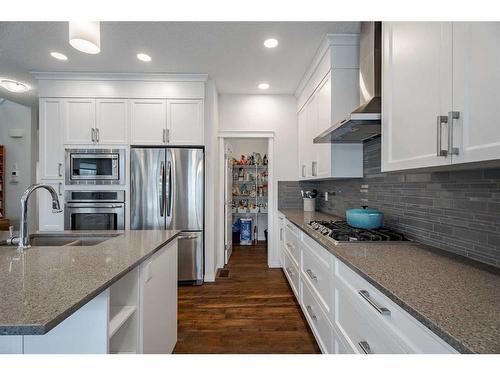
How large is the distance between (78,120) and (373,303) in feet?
12.1

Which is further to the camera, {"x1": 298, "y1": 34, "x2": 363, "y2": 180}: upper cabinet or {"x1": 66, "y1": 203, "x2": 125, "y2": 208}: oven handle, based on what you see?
{"x1": 66, "y1": 203, "x2": 125, "y2": 208}: oven handle

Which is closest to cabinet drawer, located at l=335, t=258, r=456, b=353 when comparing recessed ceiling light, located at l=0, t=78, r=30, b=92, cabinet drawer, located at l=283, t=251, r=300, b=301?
cabinet drawer, located at l=283, t=251, r=300, b=301

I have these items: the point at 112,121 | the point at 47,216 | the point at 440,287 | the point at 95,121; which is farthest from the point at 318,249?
the point at 47,216

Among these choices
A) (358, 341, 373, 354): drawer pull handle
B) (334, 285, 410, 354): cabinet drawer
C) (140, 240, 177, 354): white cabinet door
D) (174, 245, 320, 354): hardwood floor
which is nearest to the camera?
(334, 285, 410, 354): cabinet drawer

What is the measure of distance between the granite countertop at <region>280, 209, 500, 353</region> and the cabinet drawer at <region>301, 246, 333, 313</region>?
0.81ft

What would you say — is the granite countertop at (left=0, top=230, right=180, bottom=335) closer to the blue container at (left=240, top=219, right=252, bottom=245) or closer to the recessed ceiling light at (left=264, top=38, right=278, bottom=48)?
the recessed ceiling light at (left=264, top=38, right=278, bottom=48)

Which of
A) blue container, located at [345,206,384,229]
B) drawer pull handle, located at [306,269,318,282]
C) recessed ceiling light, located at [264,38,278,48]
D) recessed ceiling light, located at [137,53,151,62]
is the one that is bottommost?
drawer pull handle, located at [306,269,318,282]

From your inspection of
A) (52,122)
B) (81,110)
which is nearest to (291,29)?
(81,110)

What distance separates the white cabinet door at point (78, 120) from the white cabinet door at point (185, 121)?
975mm

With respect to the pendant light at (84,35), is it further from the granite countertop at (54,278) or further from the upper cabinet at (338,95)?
the upper cabinet at (338,95)

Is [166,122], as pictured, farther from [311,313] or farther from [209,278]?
[311,313]

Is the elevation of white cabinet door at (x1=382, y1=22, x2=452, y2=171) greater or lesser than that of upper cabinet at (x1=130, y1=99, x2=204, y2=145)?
lesser

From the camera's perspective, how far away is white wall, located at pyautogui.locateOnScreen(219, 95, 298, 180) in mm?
3945

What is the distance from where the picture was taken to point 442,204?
146 centimetres
